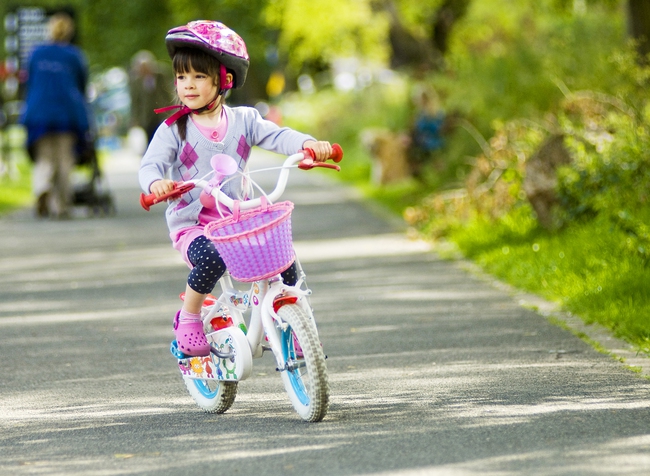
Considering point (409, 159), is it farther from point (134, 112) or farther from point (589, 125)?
point (589, 125)

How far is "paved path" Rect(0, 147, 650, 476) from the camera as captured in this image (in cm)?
482

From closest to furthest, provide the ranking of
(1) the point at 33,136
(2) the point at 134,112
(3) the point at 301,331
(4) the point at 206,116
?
1. (3) the point at 301,331
2. (4) the point at 206,116
3. (1) the point at 33,136
4. (2) the point at 134,112

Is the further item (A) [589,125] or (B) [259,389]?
(A) [589,125]

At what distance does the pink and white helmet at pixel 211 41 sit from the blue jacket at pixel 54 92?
10.8 metres

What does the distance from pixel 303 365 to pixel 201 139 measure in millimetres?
1072

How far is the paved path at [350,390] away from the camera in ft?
15.8

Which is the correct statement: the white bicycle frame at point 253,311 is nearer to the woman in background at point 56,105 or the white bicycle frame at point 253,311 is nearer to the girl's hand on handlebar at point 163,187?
the girl's hand on handlebar at point 163,187

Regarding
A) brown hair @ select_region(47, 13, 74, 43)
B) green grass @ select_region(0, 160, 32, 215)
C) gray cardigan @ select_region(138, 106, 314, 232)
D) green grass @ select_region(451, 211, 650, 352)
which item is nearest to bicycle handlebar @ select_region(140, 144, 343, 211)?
gray cardigan @ select_region(138, 106, 314, 232)

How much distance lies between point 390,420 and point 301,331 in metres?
0.61

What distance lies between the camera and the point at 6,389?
6.54m

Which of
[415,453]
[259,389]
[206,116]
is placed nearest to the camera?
[415,453]

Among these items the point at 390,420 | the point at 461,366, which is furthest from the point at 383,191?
the point at 390,420

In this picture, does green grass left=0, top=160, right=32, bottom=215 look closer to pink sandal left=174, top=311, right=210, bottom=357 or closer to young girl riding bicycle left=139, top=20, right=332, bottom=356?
pink sandal left=174, top=311, right=210, bottom=357

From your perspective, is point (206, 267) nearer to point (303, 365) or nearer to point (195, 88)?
point (303, 365)
